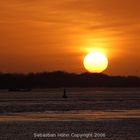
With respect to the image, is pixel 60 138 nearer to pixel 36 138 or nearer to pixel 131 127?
pixel 36 138

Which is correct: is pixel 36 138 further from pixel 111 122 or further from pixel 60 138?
pixel 111 122

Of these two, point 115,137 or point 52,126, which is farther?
point 52,126

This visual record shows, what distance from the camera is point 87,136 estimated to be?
161 ft

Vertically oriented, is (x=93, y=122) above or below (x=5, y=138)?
above

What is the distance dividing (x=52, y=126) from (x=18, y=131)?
175 inches

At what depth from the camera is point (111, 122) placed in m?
61.6

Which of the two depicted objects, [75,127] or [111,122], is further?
[111,122]

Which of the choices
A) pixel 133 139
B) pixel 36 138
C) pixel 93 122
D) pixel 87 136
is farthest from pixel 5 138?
pixel 93 122

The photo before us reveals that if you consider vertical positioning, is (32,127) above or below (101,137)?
above

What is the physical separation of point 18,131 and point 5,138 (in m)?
5.47

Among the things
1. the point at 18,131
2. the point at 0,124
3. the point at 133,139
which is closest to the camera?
the point at 133,139

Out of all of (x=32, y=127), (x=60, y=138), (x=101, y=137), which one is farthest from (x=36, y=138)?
(x=32, y=127)

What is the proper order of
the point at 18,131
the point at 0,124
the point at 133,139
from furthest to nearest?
the point at 0,124
the point at 18,131
the point at 133,139

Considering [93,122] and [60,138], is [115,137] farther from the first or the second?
[93,122]
